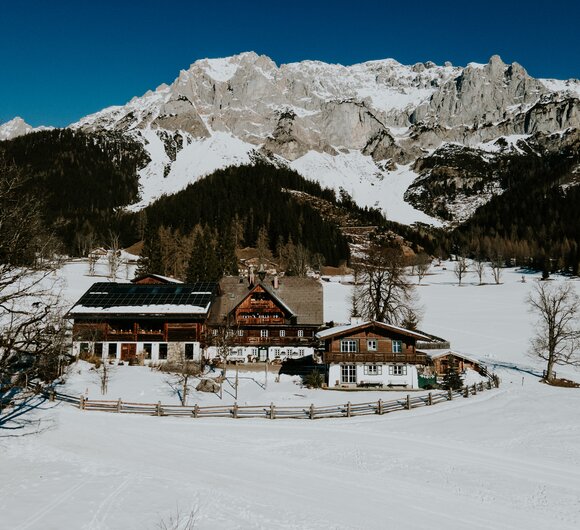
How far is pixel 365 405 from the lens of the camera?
33.1 m

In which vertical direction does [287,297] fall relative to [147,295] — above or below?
below

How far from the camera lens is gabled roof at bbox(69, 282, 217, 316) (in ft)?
166

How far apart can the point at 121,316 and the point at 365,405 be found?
1162 inches

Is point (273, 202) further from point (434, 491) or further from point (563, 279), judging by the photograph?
point (434, 491)

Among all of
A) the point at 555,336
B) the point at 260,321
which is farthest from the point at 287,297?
the point at 555,336

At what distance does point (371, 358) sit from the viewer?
42.7 metres

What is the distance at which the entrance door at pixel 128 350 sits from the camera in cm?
5009

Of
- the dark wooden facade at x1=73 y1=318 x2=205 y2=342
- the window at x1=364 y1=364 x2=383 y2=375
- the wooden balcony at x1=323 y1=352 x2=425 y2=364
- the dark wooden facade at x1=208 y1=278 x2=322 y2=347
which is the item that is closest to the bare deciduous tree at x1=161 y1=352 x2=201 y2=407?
the dark wooden facade at x1=73 y1=318 x2=205 y2=342

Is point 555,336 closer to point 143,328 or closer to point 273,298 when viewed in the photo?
point 273,298

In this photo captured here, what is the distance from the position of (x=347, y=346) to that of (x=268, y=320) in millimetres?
13392

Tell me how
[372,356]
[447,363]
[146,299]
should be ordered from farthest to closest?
1. [146,299]
2. [447,363]
3. [372,356]

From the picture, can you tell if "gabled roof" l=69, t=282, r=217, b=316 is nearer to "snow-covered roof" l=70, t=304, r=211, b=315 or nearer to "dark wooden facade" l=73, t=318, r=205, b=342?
"snow-covered roof" l=70, t=304, r=211, b=315

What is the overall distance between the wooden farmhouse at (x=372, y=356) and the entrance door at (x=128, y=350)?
67.4ft

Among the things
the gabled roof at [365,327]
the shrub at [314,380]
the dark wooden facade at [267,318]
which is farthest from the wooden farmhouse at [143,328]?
the gabled roof at [365,327]
